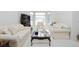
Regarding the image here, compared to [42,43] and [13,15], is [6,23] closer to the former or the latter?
[13,15]

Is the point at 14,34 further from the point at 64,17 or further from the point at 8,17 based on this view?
the point at 64,17

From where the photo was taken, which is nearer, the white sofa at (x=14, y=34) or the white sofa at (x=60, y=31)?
the white sofa at (x=14, y=34)

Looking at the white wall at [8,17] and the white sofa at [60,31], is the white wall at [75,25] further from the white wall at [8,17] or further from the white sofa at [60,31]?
the white wall at [8,17]

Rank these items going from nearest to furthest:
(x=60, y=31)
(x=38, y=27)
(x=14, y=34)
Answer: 1. (x=14, y=34)
2. (x=38, y=27)
3. (x=60, y=31)

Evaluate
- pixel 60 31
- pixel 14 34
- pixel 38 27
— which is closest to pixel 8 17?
pixel 14 34

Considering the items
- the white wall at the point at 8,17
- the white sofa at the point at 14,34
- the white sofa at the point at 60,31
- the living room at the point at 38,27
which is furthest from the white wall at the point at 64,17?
the white wall at the point at 8,17

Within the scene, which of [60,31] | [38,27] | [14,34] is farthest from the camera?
[60,31]

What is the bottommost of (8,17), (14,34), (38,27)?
(14,34)

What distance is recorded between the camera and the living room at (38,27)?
388cm

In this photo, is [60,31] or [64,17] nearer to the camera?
[64,17]

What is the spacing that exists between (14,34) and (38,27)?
26.2 inches

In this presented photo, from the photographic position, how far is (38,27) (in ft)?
13.2
